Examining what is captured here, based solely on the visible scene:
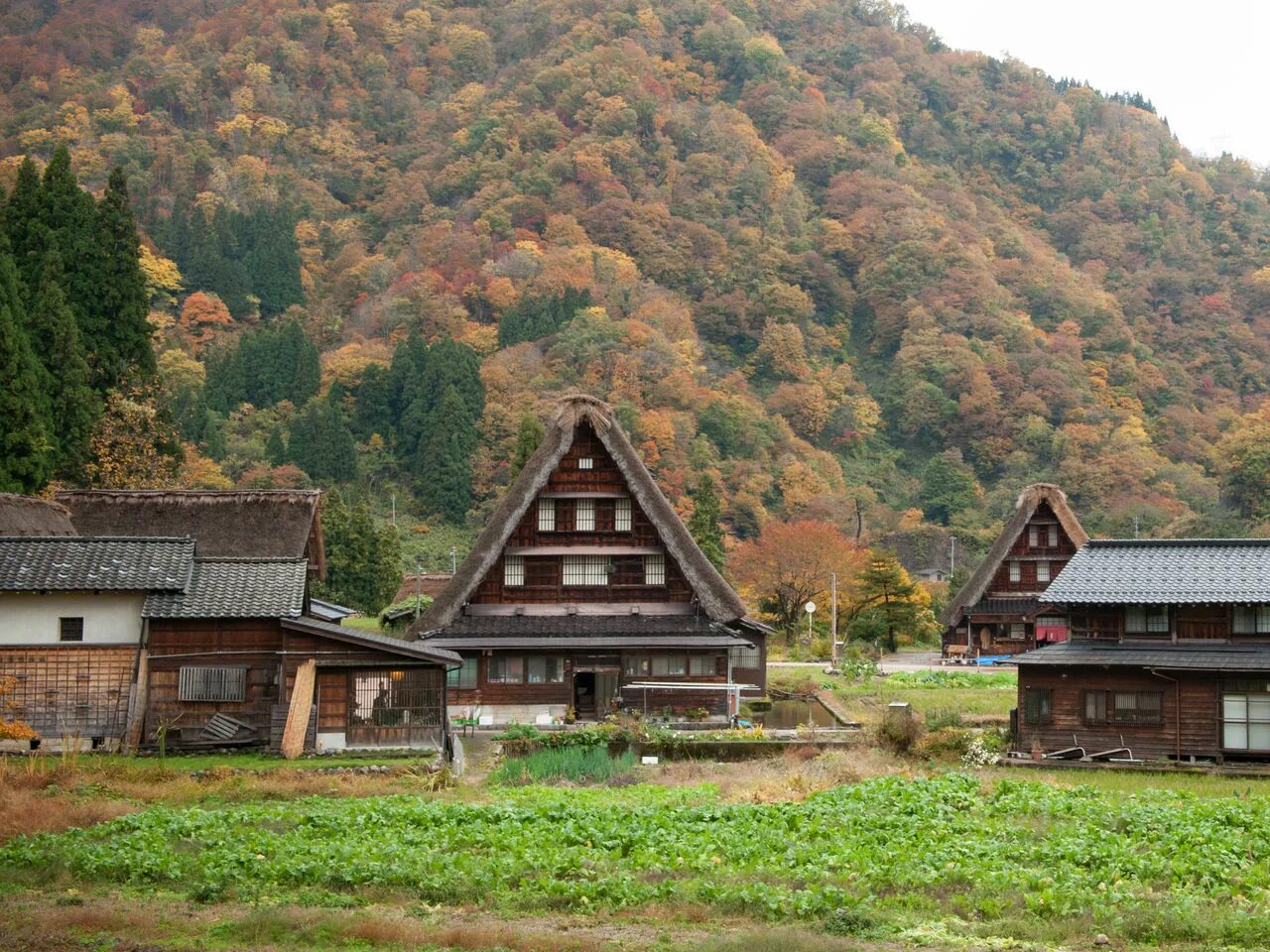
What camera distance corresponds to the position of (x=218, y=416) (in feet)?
292

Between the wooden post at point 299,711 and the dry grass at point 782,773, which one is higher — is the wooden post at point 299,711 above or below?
above

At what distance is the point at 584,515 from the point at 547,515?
961 mm

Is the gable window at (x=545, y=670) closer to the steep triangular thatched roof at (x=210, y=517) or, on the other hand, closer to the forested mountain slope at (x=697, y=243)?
the steep triangular thatched roof at (x=210, y=517)

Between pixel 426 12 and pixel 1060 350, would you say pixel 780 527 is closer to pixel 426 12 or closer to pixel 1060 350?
pixel 1060 350

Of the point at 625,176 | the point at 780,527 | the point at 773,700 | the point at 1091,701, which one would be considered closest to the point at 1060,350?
the point at 625,176

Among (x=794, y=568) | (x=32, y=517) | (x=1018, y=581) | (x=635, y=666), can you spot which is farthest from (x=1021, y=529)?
(x=32, y=517)

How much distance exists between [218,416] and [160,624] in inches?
2489

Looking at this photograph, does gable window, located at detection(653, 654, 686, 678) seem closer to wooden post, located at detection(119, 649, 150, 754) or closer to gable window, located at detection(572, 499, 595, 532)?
gable window, located at detection(572, 499, 595, 532)

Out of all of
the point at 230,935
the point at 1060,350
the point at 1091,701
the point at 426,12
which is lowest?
the point at 230,935

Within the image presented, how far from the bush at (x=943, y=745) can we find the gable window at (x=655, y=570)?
36.3 ft

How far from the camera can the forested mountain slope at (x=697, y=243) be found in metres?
91.3

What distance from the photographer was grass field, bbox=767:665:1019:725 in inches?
1410

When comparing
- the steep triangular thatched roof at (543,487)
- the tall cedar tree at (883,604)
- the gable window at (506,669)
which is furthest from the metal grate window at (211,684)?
the tall cedar tree at (883,604)

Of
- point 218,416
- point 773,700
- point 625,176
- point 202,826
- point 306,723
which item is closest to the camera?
point 202,826
